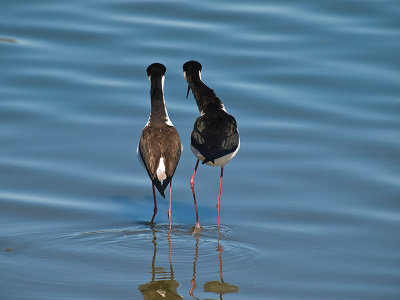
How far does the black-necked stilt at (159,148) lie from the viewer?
23.1 feet

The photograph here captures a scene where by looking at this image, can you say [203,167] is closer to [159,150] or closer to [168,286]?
[159,150]

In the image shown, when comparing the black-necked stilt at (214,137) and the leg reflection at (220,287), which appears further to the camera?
the black-necked stilt at (214,137)

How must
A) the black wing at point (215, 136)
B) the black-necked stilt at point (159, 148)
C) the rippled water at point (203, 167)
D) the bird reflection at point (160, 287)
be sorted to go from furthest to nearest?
the black wing at point (215, 136), the black-necked stilt at point (159, 148), the rippled water at point (203, 167), the bird reflection at point (160, 287)

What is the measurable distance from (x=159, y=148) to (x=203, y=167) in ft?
5.47

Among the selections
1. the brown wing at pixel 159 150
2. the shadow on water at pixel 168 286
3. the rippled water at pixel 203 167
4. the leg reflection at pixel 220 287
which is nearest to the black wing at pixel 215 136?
the brown wing at pixel 159 150

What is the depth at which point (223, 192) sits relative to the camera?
8023 millimetres

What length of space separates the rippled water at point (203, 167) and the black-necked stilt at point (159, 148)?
47cm

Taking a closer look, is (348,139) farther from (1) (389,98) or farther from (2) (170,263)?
(2) (170,263)

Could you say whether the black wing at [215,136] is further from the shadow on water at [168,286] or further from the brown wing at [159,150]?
the shadow on water at [168,286]

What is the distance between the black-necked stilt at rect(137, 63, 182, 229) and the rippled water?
1.54 ft

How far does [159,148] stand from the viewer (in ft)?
23.7

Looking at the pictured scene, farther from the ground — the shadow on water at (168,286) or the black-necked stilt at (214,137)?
the black-necked stilt at (214,137)

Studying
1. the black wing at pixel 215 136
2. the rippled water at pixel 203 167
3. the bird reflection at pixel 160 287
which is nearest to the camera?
the bird reflection at pixel 160 287

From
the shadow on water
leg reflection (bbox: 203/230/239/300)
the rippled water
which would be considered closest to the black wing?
the rippled water
